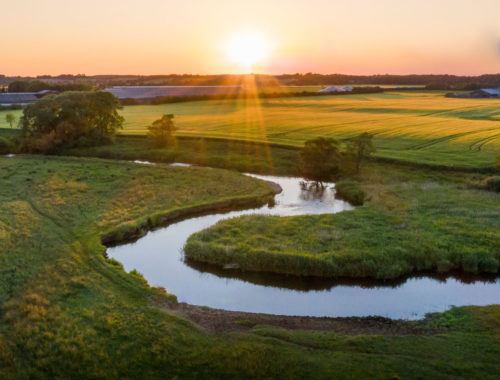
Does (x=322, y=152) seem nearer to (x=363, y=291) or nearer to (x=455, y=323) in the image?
(x=363, y=291)

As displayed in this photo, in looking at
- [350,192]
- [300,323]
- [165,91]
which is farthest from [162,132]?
[165,91]

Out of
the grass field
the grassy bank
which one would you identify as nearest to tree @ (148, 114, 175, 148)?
the grass field

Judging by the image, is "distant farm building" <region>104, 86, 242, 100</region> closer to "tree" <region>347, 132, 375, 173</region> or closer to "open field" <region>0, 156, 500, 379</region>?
"tree" <region>347, 132, 375, 173</region>

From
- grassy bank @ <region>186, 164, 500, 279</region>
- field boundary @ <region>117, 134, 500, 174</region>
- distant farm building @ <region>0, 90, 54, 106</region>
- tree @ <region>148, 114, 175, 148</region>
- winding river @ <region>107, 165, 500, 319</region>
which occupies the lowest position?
winding river @ <region>107, 165, 500, 319</region>

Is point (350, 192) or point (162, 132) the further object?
point (162, 132)

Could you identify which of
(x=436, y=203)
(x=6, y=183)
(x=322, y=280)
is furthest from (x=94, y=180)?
(x=436, y=203)

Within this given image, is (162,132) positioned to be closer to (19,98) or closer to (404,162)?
(404,162)

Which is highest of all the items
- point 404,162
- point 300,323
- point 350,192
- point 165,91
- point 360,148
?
point 165,91
